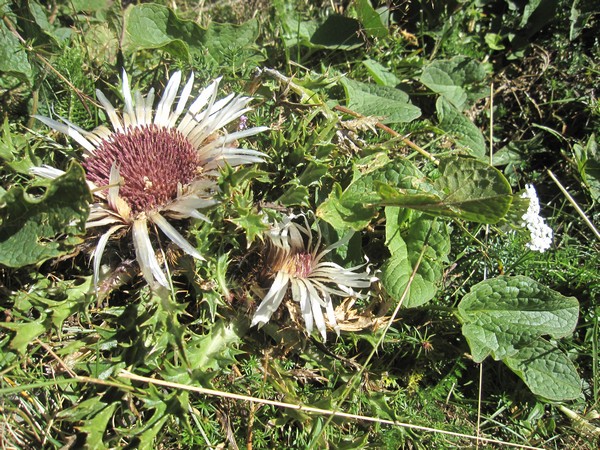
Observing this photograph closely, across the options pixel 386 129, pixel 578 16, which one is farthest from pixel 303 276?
pixel 578 16

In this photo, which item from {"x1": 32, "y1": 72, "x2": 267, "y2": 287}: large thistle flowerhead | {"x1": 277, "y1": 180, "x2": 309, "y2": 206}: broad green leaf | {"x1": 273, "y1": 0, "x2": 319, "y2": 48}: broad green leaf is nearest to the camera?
{"x1": 32, "y1": 72, "x2": 267, "y2": 287}: large thistle flowerhead

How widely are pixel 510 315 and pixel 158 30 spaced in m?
1.71

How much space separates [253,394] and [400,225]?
744 mm

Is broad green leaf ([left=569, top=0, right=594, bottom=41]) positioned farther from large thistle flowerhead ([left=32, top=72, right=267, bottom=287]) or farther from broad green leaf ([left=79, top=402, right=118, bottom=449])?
broad green leaf ([left=79, top=402, right=118, bottom=449])

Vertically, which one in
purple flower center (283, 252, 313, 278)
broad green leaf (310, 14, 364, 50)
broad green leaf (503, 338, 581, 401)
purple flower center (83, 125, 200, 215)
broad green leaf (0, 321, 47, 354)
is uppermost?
broad green leaf (310, 14, 364, 50)

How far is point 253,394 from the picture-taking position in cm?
184

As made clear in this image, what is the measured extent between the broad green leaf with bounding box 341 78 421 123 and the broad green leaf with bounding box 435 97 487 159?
156 mm

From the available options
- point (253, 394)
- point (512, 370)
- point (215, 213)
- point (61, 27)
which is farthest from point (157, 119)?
point (512, 370)

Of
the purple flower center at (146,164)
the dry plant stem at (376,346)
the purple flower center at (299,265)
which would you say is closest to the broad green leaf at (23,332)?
the purple flower center at (146,164)

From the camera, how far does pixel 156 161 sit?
1.82m

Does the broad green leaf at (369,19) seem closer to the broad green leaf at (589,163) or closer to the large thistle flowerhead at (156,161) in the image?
the large thistle flowerhead at (156,161)

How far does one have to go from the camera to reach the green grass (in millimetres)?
1714

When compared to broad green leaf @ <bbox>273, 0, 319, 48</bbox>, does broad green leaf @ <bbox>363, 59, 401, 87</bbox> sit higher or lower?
lower

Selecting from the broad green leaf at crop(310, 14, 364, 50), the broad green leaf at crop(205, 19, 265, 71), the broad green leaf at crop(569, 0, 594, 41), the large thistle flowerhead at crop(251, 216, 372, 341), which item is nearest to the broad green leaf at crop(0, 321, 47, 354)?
the large thistle flowerhead at crop(251, 216, 372, 341)
